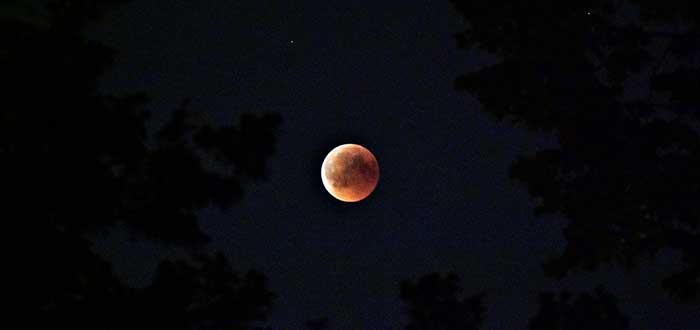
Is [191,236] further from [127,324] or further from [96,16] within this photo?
[96,16]

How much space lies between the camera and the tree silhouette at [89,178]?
4.20 meters

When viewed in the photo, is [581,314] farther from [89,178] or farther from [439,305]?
[89,178]

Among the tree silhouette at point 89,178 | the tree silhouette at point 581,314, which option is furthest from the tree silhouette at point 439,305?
the tree silhouette at point 89,178

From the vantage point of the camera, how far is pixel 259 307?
562 centimetres

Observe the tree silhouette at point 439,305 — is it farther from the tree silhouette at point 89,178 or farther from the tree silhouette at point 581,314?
the tree silhouette at point 89,178

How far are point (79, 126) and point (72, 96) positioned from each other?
25 centimetres

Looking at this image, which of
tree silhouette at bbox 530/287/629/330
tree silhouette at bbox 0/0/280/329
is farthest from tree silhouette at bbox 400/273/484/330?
tree silhouette at bbox 0/0/280/329

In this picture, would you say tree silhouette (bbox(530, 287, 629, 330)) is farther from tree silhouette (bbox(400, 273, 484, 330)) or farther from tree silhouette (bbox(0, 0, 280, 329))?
tree silhouette (bbox(0, 0, 280, 329))

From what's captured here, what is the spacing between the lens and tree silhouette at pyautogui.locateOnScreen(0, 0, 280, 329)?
165 inches

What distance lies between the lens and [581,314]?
8.55 meters

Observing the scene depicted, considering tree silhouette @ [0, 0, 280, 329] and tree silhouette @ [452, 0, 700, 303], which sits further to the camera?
tree silhouette @ [452, 0, 700, 303]

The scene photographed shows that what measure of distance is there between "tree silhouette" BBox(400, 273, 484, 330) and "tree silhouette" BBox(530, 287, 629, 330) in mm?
986

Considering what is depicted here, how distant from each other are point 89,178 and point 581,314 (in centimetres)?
677

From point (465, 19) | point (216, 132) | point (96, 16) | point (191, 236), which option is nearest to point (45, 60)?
point (96, 16)
